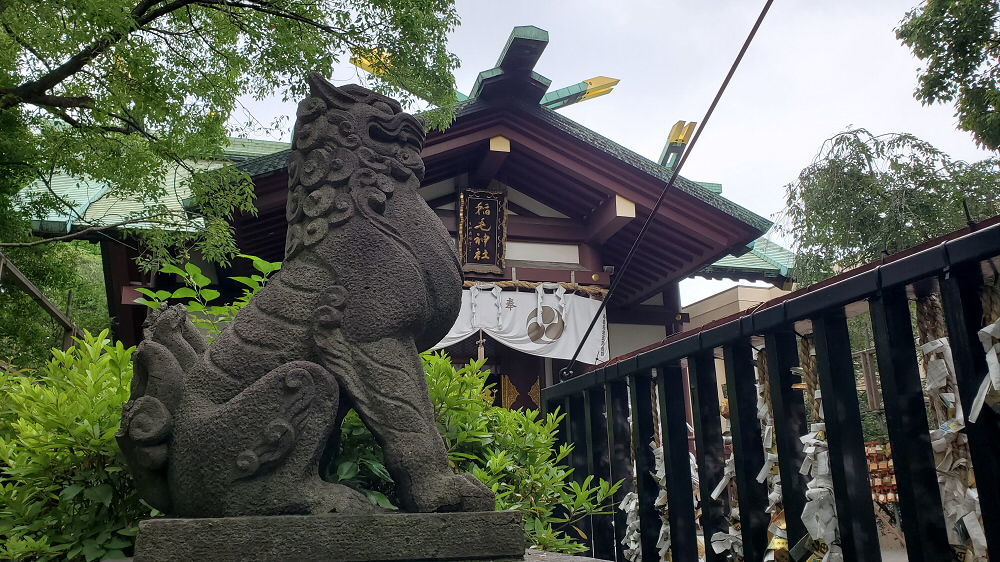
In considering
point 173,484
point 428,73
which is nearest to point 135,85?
point 428,73

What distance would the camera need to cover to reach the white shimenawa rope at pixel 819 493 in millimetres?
2229

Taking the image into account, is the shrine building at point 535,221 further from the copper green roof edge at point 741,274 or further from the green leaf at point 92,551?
the green leaf at point 92,551

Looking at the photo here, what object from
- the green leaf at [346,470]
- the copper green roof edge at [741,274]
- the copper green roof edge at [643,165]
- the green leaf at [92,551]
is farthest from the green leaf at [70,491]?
the copper green roof edge at [741,274]

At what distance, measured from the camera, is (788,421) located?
2447 mm

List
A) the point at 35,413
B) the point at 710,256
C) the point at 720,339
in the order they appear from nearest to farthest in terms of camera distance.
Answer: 1. the point at 35,413
2. the point at 720,339
3. the point at 710,256

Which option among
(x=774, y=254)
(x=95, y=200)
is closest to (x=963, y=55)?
(x=774, y=254)

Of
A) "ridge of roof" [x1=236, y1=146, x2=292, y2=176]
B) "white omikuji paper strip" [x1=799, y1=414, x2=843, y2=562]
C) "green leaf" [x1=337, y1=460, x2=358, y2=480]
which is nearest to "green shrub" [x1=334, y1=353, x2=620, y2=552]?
"green leaf" [x1=337, y1=460, x2=358, y2=480]

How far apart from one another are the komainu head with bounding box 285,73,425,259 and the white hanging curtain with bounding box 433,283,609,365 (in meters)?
6.59

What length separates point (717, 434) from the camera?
2.96 metres

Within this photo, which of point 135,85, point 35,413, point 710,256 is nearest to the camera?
point 35,413

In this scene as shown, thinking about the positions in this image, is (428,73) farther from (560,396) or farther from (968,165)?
(968,165)

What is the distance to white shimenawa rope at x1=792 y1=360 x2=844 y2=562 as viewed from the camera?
2.23m

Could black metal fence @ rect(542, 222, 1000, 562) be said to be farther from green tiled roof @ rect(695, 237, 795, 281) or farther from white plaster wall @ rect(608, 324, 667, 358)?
green tiled roof @ rect(695, 237, 795, 281)

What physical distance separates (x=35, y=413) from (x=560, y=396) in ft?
9.62
